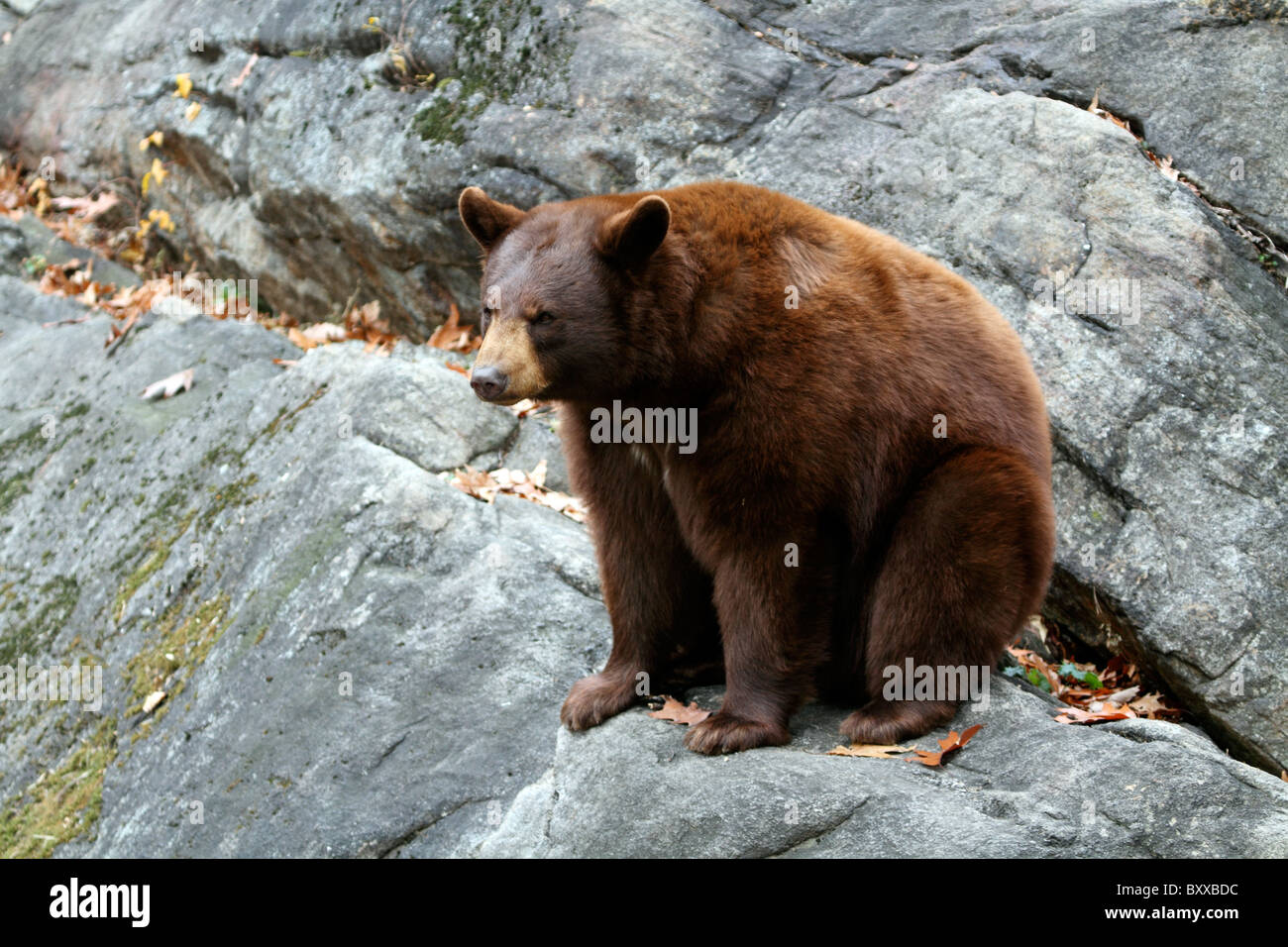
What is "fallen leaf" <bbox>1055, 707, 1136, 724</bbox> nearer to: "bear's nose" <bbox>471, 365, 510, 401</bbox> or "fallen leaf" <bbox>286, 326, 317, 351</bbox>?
"bear's nose" <bbox>471, 365, 510, 401</bbox>

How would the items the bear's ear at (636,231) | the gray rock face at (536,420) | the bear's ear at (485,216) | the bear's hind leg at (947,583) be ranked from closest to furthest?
1. the bear's ear at (636,231)
2. the bear's hind leg at (947,583)
3. the bear's ear at (485,216)
4. the gray rock face at (536,420)

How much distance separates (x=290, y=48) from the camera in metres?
11.3

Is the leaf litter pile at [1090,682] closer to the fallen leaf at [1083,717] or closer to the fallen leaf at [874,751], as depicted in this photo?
the fallen leaf at [1083,717]

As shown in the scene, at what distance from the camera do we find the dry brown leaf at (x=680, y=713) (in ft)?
16.8

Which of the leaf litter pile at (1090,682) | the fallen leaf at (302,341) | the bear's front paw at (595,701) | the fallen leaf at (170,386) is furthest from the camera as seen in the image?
the fallen leaf at (302,341)

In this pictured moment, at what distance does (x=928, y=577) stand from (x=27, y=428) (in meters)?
7.32

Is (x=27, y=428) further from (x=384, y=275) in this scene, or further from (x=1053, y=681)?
(x=1053, y=681)

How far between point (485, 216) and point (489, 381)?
37.2 inches

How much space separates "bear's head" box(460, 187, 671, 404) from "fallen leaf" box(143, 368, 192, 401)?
4629mm

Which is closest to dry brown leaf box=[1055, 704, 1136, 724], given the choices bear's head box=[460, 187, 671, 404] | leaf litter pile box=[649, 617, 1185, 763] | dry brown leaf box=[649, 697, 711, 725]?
leaf litter pile box=[649, 617, 1185, 763]

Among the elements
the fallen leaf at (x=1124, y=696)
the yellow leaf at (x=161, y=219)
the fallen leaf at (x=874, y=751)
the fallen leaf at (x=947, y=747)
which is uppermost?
the yellow leaf at (x=161, y=219)

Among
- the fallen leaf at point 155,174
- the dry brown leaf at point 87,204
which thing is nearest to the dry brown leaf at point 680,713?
the fallen leaf at point 155,174

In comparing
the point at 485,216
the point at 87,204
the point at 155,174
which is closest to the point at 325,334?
the point at 155,174
